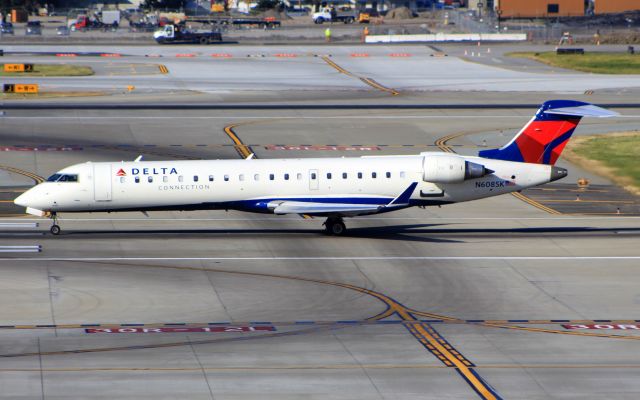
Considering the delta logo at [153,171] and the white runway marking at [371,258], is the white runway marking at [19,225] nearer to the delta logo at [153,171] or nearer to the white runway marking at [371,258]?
the delta logo at [153,171]

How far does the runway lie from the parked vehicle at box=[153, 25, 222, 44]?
2870 inches

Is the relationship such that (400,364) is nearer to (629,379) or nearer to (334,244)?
(629,379)

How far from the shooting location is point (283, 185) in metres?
46.9

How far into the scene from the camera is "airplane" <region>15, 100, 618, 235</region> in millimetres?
46688

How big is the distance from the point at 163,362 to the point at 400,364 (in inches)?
246

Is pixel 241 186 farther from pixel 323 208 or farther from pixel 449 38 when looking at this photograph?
pixel 449 38

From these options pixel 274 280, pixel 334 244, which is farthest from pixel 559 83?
pixel 274 280

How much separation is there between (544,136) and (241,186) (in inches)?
508

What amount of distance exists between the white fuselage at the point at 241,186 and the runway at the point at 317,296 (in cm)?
162

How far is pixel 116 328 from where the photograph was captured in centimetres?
3388

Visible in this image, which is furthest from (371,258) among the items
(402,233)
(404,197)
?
(402,233)

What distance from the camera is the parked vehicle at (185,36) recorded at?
14412 cm

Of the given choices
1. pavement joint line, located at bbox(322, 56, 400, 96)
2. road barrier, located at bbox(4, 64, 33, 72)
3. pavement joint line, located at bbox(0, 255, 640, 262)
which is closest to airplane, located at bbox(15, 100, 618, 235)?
pavement joint line, located at bbox(0, 255, 640, 262)

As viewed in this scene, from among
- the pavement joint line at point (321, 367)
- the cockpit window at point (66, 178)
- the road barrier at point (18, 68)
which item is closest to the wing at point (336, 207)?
the cockpit window at point (66, 178)
